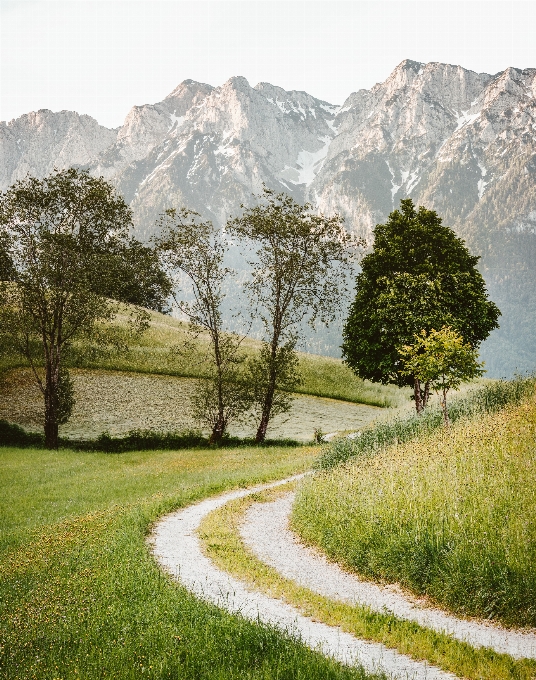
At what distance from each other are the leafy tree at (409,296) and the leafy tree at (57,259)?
19774mm

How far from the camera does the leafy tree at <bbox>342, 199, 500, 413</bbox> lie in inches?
1406

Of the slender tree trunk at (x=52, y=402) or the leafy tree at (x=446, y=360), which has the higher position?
the leafy tree at (x=446, y=360)

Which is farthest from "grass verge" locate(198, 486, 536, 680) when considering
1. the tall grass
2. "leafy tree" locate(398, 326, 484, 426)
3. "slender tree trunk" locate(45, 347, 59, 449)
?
"slender tree trunk" locate(45, 347, 59, 449)

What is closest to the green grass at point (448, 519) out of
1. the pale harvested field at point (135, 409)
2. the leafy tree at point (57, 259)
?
the leafy tree at point (57, 259)

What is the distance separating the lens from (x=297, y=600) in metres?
11.1

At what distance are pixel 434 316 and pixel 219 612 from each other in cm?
2890

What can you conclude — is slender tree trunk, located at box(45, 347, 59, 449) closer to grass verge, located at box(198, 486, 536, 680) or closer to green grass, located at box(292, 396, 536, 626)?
green grass, located at box(292, 396, 536, 626)

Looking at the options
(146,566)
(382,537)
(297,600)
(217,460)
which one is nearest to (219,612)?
(297,600)

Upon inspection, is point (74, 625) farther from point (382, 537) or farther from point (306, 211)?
point (306, 211)

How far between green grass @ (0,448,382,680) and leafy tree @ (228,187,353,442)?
807 inches

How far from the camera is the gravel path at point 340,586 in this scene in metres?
9.30

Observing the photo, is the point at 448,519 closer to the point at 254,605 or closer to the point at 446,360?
the point at 254,605

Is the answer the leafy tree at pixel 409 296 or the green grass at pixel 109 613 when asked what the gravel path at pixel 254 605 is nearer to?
the green grass at pixel 109 613

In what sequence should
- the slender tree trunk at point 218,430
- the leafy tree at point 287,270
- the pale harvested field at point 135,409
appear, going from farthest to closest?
the pale harvested field at point 135,409 < the slender tree trunk at point 218,430 < the leafy tree at point 287,270
